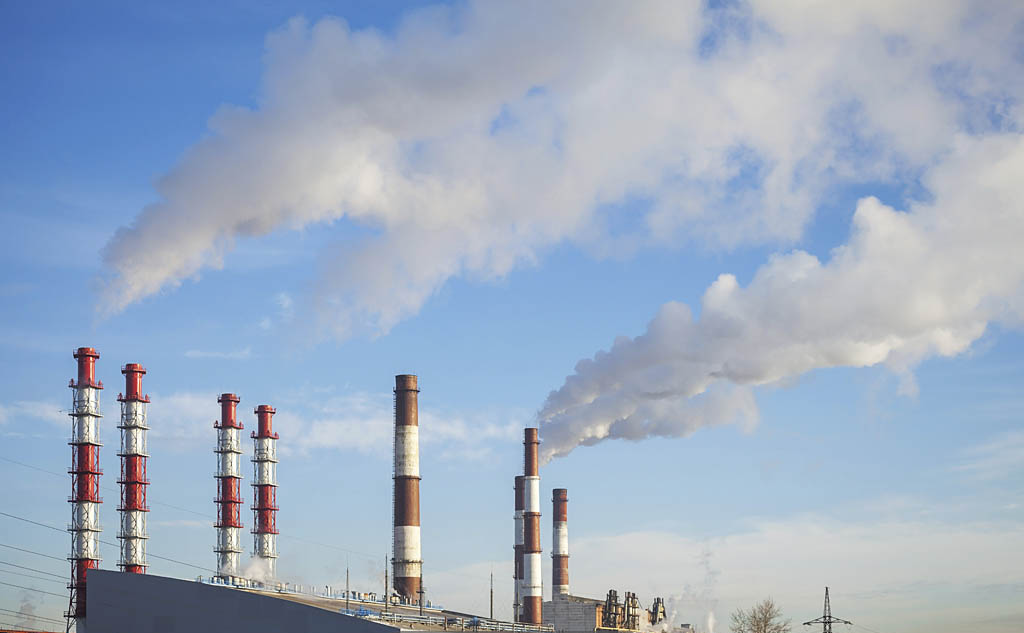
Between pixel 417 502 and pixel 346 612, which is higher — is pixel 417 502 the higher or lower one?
the higher one

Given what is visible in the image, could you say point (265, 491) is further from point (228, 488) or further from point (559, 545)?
point (559, 545)

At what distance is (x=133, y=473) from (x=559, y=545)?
36.1 metres

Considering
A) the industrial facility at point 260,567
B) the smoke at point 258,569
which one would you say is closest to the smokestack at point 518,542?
the industrial facility at point 260,567

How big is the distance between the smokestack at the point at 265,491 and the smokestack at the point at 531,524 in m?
17.5

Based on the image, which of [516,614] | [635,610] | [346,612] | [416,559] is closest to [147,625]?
[346,612]

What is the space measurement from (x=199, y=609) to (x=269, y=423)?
33.8 metres

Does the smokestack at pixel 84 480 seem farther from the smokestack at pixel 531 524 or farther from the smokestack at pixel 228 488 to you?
the smokestack at pixel 531 524

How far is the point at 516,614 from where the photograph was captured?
77.1 metres

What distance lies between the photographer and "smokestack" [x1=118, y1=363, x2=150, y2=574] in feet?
218

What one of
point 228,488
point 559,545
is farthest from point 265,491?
point 559,545

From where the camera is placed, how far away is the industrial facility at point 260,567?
4794 centimetres

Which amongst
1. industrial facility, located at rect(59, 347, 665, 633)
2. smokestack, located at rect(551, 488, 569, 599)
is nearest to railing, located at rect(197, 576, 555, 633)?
industrial facility, located at rect(59, 347, 665, 633)

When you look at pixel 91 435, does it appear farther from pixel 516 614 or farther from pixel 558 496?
pixel 558 496

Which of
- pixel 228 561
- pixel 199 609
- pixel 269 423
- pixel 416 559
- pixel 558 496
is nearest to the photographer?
A: pixel 199 609
